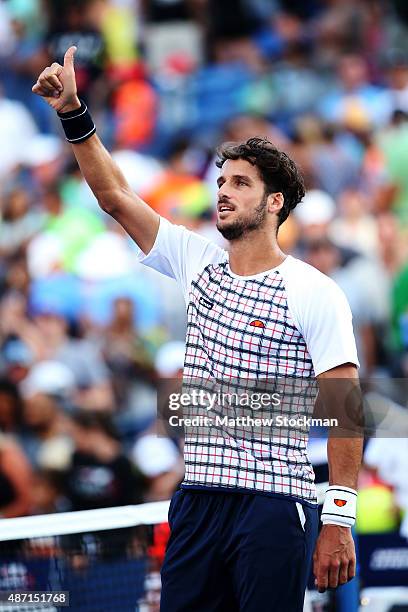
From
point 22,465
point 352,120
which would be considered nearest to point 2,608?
point 22,465

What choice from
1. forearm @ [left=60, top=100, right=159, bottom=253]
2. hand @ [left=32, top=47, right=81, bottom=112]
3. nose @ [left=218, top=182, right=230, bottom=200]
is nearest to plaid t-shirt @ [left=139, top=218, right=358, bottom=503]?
nose @ [left=218, top=182, right=230, bottom=200]

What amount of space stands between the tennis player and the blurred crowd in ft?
7.14

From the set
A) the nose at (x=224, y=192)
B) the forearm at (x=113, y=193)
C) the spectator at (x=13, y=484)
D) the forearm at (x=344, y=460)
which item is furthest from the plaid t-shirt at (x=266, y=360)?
the spectator at (x=13, y=484)

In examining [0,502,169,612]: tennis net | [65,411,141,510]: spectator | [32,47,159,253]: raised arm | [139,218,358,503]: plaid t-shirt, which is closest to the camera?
[139,218,358,503]: plaid t-shirt

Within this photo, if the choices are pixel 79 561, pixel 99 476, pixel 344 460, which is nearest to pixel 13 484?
pixel 99 476

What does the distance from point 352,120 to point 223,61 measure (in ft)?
7.51

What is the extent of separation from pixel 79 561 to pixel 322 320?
145cm

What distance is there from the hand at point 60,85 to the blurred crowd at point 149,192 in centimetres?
259

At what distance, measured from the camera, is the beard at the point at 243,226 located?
168 inches

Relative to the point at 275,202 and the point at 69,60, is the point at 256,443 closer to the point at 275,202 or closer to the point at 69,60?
the point at 275,202

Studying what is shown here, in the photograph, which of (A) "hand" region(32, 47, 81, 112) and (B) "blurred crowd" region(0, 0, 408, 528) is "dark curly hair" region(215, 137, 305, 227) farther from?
(B) "blurred crowd" region(0, 0, 408, 528)

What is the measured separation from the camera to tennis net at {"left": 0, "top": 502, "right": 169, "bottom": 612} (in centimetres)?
478

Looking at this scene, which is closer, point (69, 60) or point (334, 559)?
point (334, 559)

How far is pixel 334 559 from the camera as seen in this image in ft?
13.0
